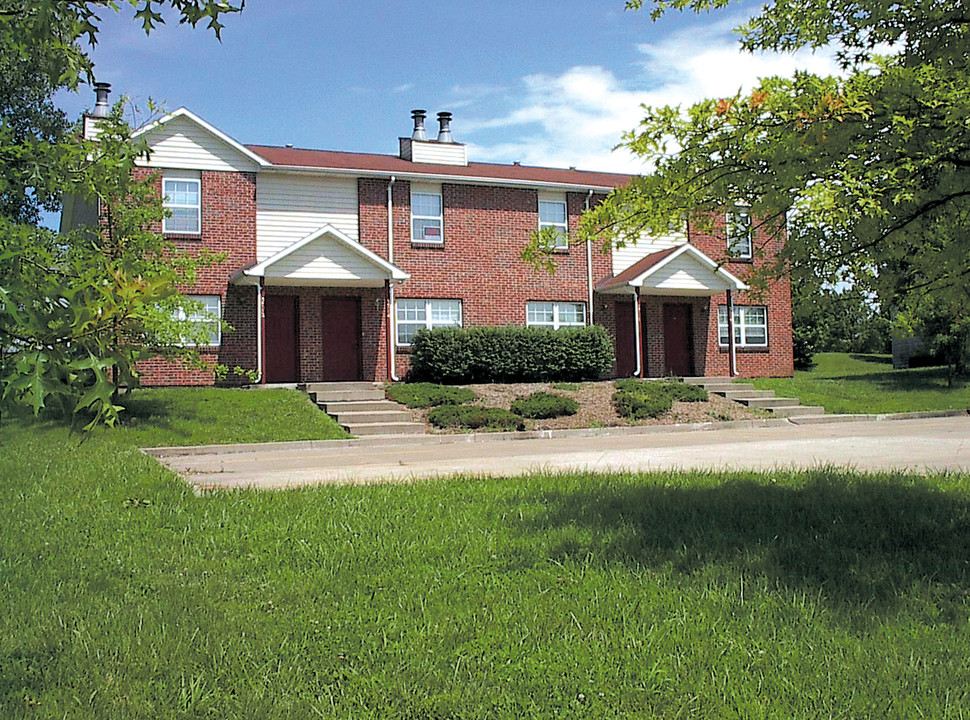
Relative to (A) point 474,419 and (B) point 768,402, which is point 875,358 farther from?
(A) point 474,419

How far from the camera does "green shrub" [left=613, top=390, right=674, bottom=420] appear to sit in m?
21.6

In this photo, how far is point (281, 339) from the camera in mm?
24859

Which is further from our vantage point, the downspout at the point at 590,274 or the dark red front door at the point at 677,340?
the dark red front door at the point at 677,340

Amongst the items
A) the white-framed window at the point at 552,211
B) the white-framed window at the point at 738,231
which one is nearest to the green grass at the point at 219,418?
the white-framed window at the point at 552,211

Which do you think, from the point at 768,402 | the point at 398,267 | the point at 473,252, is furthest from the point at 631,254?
the point at 398,267

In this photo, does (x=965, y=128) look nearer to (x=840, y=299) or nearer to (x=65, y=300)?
(x=840, y=299)

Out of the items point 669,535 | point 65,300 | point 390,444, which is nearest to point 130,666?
point 65,300

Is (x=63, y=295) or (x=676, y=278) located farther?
(x=676, y=278)

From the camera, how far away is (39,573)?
566 cm

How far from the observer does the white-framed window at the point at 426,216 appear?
2655 cm

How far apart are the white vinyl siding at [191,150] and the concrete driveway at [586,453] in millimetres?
10617

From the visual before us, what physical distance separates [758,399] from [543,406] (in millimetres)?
7052

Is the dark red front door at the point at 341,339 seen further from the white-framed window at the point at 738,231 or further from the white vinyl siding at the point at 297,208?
the white-framed window at the point at 738,231

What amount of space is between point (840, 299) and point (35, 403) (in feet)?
19.9
